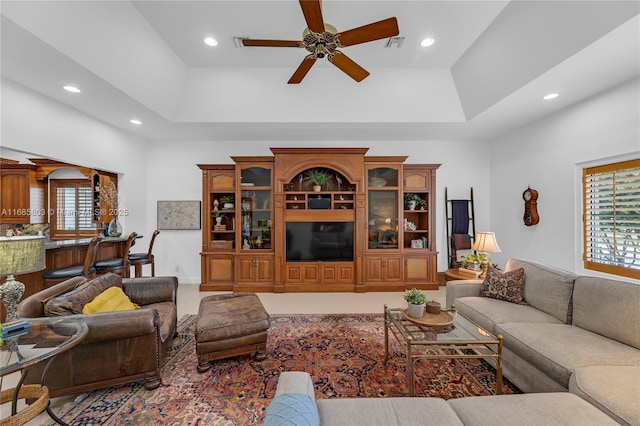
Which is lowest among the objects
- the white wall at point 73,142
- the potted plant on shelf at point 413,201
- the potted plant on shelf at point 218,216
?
the potted plant on shelf at point 218,216

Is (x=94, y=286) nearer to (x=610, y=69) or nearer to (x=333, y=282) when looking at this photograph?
(x=333, y=282)

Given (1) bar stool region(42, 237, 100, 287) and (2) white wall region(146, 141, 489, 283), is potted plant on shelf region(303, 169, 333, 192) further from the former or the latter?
(1) bar stool region(42, 237, 100, 287)

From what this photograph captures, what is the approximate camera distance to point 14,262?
166 cm

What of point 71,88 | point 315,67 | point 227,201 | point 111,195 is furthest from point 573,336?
point 111,195

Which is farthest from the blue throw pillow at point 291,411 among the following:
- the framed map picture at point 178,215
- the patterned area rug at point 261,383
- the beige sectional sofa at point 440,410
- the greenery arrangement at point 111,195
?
the greenery arrangement at point 111,195

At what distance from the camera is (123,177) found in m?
4.71

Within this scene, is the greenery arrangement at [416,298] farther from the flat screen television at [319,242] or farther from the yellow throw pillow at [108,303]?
the yellow throw pillow at [108,303]

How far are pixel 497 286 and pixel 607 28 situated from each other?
8.23 ft

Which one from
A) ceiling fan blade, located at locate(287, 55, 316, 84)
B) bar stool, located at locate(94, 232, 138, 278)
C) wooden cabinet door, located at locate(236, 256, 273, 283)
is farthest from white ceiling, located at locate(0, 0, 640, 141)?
wooden cabinet door, located at locate(236, 256, 273, 283)

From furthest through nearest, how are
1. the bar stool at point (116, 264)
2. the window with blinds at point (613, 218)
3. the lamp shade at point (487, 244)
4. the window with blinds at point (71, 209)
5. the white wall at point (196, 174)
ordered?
the white wall at point (196, 174) < the window with blinds at point (71, 209) < the bar stool at point (116, 264) < the lamp shade at point (487, 244) < the window with blinds at point (613, 218)

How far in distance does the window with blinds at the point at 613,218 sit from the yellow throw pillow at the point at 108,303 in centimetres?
537

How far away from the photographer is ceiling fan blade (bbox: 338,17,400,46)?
2121 millimetres

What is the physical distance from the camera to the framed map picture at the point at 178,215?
207 inches

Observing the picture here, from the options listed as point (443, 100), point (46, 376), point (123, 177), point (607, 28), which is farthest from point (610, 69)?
point (123, 177)
